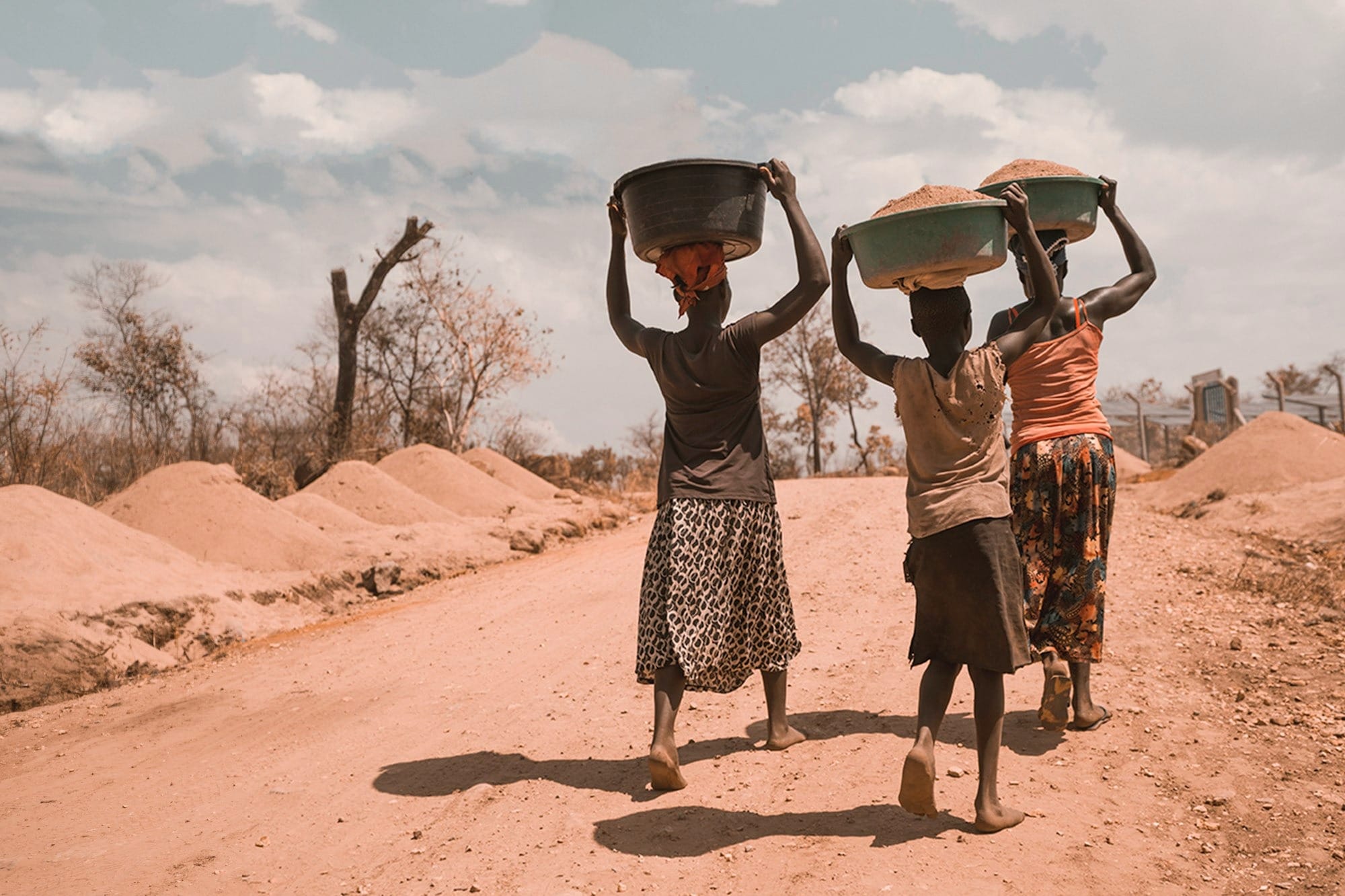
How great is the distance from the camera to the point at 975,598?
3150mm

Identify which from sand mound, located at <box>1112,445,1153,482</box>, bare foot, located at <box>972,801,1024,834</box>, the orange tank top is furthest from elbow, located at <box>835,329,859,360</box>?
sand mound, located at <box>1112,445,1153,482</box>

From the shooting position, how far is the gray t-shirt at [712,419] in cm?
373

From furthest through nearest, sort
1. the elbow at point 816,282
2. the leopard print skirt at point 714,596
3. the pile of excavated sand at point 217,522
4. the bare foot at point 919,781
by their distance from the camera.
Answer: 1. the pile of excavated sand at point 217,522
2. the leopard print skirt at point 714,596
3. the elbow at point 816,282
4. the bare foot at point 919,781

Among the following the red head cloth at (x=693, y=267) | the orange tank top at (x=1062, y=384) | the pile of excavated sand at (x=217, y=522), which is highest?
the red head cloth at (x=693, y=267)

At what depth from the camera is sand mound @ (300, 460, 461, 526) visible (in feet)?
42.2

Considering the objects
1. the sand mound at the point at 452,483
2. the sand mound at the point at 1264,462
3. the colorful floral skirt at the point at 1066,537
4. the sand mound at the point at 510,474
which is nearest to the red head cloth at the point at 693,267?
the colorful floral skirt at the point at 1066,537

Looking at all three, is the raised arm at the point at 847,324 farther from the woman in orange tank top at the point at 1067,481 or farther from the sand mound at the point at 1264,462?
the sand mound at the point at 1264,462

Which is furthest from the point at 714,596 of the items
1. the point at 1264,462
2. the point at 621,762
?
A: the point at 1264,462

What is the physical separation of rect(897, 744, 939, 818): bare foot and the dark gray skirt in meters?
0.34

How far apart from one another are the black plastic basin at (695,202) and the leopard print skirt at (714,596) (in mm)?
910

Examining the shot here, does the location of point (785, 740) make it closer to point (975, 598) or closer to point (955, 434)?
point (975, 598)

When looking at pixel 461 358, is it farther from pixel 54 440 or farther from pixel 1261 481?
pixel 1261 481

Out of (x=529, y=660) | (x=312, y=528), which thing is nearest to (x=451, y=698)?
(x=529, y=660)

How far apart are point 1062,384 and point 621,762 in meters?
2.21
